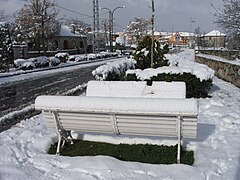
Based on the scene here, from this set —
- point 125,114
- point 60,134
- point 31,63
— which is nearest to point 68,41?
point 31,63

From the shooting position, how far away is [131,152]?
5285 mm

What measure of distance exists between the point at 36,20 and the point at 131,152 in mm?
40474

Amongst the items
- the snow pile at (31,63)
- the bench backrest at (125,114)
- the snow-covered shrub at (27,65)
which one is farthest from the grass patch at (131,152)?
the snow pile at (31,63)

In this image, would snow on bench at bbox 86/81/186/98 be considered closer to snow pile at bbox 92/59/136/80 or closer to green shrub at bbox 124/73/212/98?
green shrub at bbox 124/73/212/98

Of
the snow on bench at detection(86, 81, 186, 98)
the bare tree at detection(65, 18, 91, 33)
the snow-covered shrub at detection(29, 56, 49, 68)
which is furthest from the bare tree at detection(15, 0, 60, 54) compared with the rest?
the snow on bench at detection(86, 81, 186, 98)

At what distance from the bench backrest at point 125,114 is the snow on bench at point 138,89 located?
3.70 ft

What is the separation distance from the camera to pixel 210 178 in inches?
165

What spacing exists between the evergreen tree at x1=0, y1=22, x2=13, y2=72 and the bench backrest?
79.7 ft

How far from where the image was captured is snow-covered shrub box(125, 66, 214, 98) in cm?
1001

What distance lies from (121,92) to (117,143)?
94cm

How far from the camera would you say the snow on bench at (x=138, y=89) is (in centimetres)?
589

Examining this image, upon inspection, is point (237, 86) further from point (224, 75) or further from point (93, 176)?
point (93, 176)

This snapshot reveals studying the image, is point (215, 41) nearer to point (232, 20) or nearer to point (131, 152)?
point (232, 20)

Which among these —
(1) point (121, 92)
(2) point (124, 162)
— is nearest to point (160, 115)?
(2) point (124, 162)
